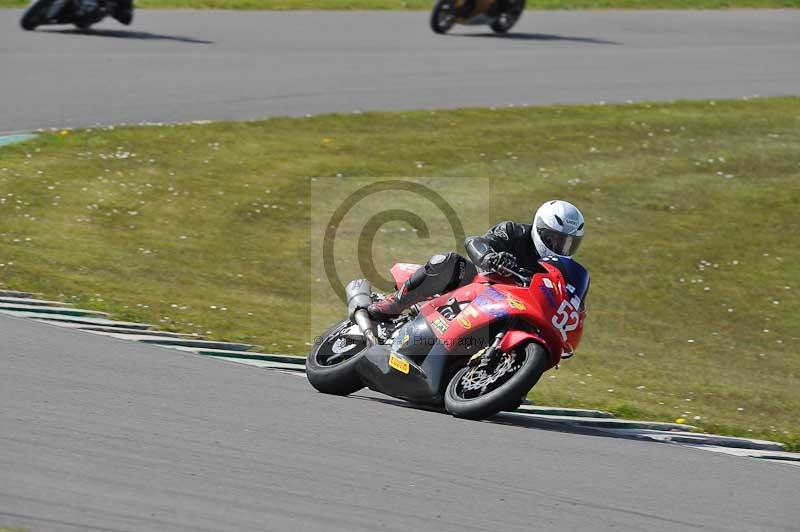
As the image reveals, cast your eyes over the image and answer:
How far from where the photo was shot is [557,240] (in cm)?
823

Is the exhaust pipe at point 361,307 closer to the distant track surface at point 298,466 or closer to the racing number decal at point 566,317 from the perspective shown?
the distant track surface at point 298,466

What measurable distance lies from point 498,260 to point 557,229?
471 millimetres

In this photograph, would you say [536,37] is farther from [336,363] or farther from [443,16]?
[336,363]

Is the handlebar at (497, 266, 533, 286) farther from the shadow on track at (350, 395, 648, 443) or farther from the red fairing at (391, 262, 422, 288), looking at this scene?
the shadow on track at (350, 395, 648, 443)

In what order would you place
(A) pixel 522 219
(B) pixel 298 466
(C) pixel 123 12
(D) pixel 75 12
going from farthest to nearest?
(C) pixel 123 12
(D) pixel 75 12
(A) pixel 522 219
(B) pixel 298 466

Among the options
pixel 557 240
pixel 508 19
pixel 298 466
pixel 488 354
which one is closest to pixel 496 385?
pixel 488 354

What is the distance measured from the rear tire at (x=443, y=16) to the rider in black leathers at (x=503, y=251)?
1752cm

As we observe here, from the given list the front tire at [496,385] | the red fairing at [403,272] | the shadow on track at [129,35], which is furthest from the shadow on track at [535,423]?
the shadow on track at [129,35]

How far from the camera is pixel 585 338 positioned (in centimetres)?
1225

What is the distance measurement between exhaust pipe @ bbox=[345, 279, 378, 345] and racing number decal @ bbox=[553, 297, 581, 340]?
1396 mm

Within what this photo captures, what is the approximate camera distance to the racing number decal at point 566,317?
7949 millimetres

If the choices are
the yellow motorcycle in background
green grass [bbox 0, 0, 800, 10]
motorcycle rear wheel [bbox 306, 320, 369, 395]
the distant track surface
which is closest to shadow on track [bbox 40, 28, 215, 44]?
green grass [bbox 0, 0, 800, 10]

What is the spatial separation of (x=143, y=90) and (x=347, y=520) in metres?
14.8

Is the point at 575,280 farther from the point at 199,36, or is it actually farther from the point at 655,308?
the point at 199,36
